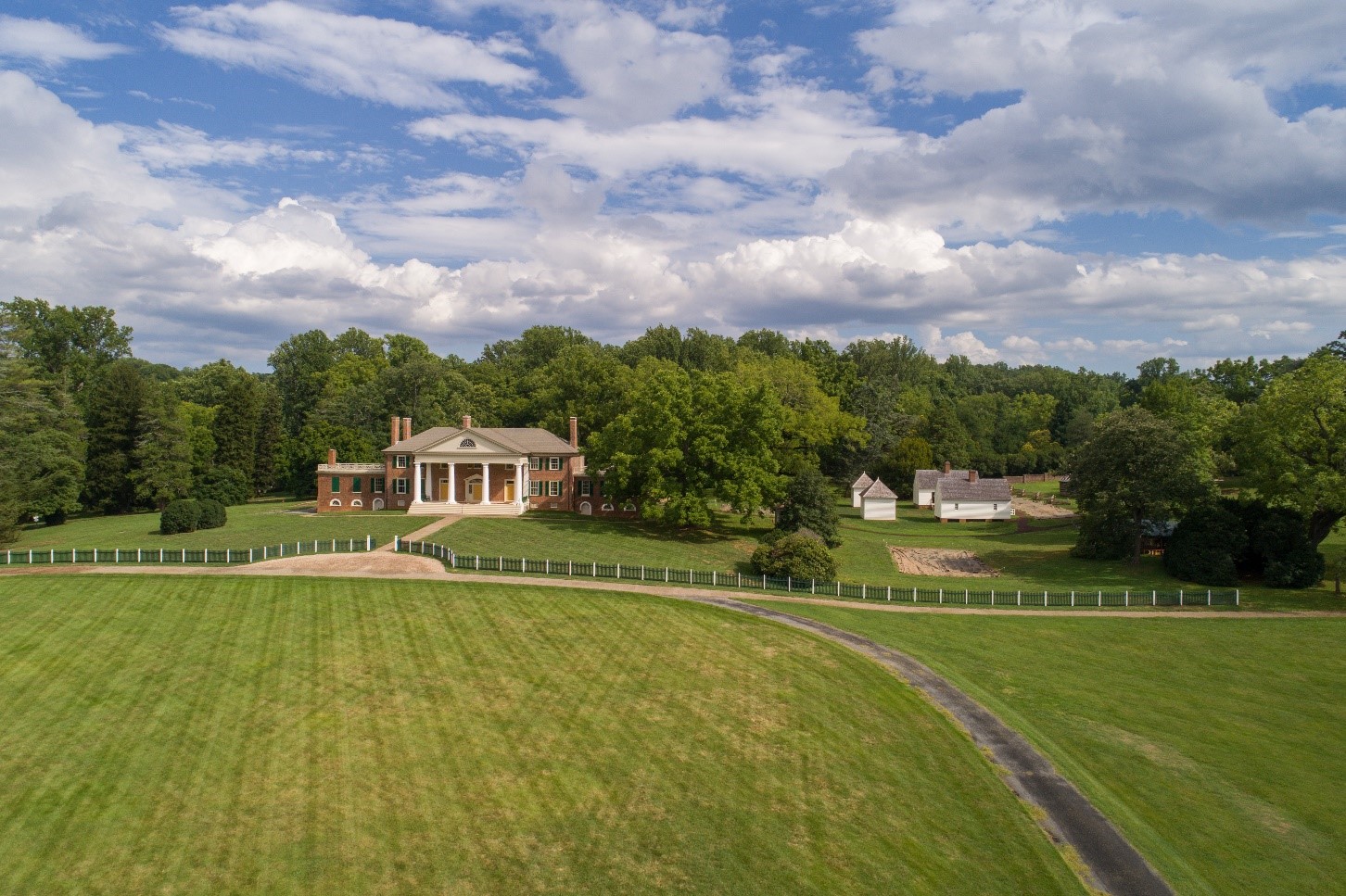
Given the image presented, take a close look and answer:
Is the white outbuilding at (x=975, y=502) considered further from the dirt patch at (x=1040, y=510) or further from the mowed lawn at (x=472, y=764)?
the mowed lawn at (x=472, y=764)

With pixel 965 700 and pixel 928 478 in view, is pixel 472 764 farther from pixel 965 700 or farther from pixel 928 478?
pixel 928 478

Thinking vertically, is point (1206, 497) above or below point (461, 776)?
above

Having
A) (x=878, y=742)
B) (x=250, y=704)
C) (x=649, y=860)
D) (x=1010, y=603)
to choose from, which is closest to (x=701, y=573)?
(x=1010, y=603)

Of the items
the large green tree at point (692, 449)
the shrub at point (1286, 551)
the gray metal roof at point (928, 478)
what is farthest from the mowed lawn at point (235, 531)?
the gray metal roof at point (928, 478)

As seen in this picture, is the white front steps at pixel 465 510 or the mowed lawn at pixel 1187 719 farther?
the white front steps at pixel 465 510

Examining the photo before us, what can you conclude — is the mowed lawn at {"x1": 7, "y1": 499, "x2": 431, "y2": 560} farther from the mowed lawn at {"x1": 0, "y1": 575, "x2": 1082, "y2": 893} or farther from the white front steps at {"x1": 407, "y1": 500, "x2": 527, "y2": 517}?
the mowed lawn at {"x1": 0, "y1": 575, "x2": 1082, "y2": 893}

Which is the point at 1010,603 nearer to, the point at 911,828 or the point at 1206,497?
the point at 1206,497

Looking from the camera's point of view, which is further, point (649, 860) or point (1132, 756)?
point (1132, 756)

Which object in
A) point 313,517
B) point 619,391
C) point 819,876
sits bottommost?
point 819,876

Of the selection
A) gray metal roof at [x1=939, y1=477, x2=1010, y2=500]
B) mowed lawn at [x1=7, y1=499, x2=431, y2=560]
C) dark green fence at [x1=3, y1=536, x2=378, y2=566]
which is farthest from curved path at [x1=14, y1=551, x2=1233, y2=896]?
gray metal roof at [x1=939, y1=477, x2=1010, y2=500]
